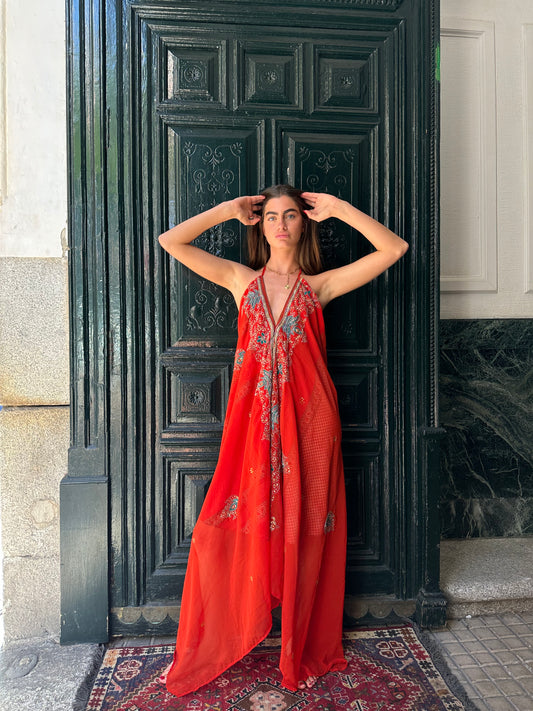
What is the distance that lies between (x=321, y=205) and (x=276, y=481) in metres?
1.34

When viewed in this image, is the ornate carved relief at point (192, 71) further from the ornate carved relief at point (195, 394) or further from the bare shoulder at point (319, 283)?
the ornate carved relief at point (195, 394)

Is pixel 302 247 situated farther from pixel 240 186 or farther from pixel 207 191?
pixel 207 191

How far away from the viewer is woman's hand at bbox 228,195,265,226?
7.81 ft

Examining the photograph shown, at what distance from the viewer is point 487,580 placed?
9.61 feet

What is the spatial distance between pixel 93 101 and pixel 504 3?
299 cm

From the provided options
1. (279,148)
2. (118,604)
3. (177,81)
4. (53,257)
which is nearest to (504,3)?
(279,148)

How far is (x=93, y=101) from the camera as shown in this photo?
262cm

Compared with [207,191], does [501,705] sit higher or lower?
lower

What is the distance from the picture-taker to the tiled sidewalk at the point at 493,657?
2.23 m

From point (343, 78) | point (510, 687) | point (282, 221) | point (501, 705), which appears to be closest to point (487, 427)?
point (510, 687)

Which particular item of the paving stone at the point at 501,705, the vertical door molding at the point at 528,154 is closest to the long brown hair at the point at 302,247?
the vertical door molding at the point at 528,154

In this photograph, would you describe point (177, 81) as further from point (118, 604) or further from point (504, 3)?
point (118, 604)

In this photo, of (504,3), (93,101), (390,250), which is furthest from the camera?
(504,3)

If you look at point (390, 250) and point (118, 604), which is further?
point (118, 604)
